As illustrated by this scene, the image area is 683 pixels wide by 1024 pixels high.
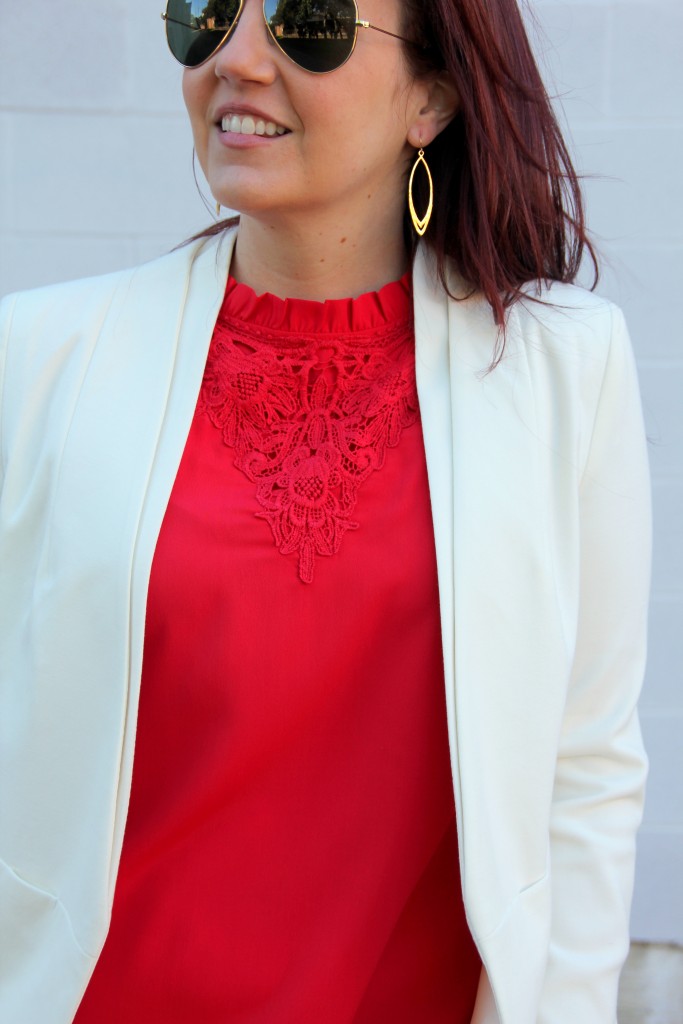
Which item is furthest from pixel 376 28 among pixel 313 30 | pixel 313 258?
pixel 313 258

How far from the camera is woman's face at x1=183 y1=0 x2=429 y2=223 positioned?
1.53 metres

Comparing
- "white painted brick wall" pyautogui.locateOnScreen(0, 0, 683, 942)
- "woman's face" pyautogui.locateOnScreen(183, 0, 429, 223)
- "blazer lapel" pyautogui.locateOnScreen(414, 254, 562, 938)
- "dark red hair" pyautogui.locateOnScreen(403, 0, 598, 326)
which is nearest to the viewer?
"blazer lapel" pyautogui.locateOnScreen(414, 254, 562, 938)

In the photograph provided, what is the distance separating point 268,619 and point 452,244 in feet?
2.18

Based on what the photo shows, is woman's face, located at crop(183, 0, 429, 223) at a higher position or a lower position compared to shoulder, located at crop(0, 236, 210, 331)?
higher

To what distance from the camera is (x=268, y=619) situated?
4.85 feet

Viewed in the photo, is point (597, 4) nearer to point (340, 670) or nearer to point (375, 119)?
point (375, 119)

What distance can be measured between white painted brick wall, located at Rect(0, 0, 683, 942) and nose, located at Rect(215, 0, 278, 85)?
3.49 ft

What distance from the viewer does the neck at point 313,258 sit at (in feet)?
5.51

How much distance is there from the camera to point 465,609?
1.43 meters

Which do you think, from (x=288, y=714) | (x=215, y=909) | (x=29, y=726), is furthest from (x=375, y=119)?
(x=215, y=909)

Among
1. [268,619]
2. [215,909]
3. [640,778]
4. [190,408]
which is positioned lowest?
[215,909]

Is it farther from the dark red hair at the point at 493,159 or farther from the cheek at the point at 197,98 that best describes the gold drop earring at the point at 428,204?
the cheek at the point at 197,98

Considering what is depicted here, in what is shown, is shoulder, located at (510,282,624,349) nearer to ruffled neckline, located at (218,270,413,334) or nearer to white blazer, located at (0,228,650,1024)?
white blazer, located at (0,228,650,1024)

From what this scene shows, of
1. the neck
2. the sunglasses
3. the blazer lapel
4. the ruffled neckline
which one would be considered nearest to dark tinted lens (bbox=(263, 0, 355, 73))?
the sunglasses
